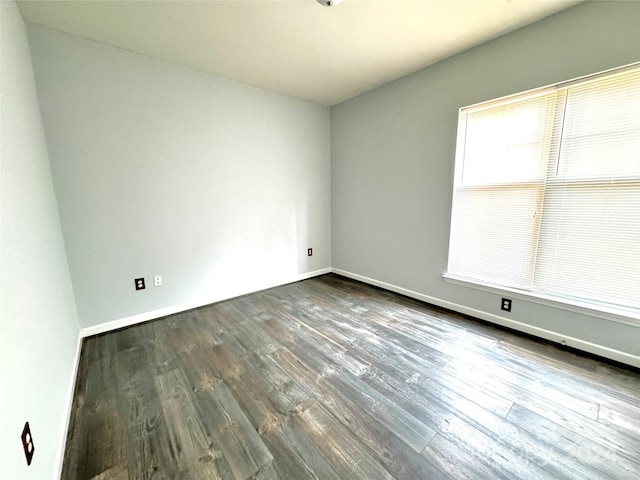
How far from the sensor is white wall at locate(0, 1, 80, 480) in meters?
0.89

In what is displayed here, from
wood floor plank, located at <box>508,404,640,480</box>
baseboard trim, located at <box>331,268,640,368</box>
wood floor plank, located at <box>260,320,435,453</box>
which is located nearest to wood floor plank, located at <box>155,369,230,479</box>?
wood floor plank, located at <box>260,320,435,453</box>

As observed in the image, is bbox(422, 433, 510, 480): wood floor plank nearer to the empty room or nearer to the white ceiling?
the empty room

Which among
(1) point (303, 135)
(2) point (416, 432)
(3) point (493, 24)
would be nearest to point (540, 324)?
(2) point (416, 432)

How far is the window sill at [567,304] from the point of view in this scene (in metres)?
1.78

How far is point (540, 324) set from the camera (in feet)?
7.09

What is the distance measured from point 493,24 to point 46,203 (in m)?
3.48

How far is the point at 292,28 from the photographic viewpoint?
6.53ft

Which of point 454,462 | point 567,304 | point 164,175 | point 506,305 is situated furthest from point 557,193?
point 164,175

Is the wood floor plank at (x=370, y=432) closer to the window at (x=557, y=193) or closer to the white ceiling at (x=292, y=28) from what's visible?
the window at (x=557, y=193)

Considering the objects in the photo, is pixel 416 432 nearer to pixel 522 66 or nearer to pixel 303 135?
pixel 522 66

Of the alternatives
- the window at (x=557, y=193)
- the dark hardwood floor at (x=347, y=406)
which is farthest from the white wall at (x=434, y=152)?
the dark hardwood floor at (x=347, y=406)

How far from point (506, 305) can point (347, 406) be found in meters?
1.78

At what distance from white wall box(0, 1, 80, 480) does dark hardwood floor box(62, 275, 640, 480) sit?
287 mm

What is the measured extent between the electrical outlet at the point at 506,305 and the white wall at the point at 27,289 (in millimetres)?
3044
